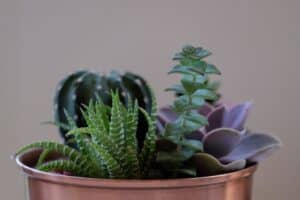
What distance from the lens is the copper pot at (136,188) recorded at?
312 mm

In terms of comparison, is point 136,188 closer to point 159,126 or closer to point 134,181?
point 134,181

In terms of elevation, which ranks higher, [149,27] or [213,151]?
[149,27]

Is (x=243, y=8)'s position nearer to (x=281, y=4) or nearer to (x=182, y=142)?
(x=281, y=4)

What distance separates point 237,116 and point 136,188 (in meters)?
0.14

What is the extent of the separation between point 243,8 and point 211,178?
441 millimetres

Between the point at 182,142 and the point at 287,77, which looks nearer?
the point at 182,142

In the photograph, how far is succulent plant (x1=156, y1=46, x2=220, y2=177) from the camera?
35 centimetres

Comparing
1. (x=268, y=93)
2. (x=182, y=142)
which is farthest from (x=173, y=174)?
(x=268, y=93)

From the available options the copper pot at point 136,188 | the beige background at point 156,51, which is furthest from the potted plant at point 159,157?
the beige background at point 156,51

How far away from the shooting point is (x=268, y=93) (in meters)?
0.72

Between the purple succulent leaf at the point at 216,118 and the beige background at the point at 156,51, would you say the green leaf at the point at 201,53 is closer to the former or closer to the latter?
the purple succulent leaf at the point at 216,118

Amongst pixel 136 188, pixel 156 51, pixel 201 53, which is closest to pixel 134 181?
pixel 136 188

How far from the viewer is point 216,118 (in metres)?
0.43

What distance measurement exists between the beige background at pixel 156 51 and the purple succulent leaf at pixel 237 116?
31 centimetres
